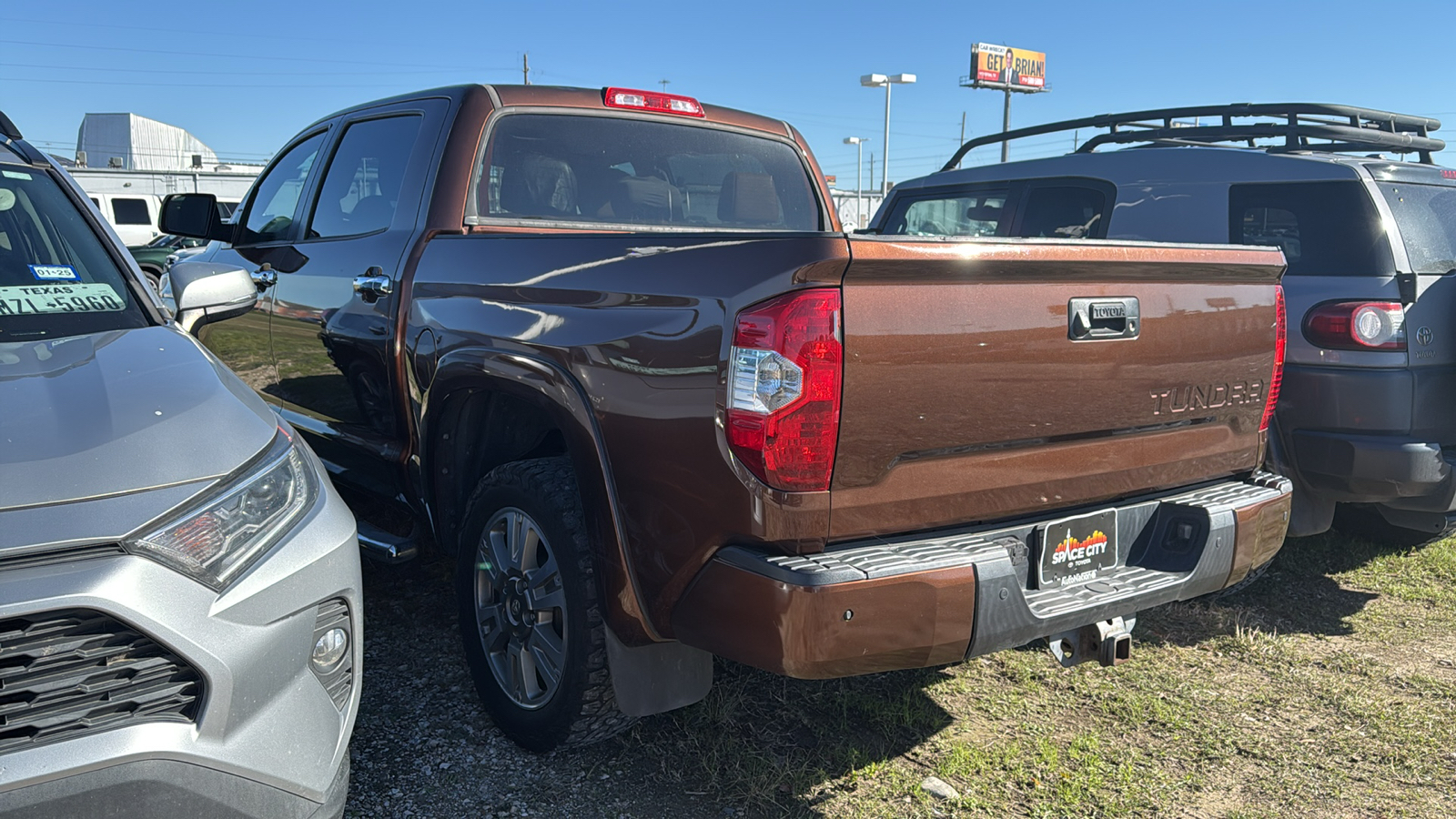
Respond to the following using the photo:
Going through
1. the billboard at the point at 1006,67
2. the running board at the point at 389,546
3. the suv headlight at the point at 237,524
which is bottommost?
the running board at the point at 389,546

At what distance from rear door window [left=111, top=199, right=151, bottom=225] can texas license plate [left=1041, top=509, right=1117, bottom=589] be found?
3162 cm

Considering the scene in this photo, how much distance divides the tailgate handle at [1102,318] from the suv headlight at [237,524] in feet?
5.85

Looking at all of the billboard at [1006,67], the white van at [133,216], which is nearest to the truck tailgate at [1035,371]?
the white van at [133,216]

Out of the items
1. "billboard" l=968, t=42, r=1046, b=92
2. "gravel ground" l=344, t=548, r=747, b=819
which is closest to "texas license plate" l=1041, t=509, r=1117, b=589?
"gravel ground" l=344, t=548, r=747, b=819

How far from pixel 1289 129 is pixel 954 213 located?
6.11 feet

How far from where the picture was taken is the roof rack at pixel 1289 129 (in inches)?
210

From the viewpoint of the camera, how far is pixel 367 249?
365 centimetres

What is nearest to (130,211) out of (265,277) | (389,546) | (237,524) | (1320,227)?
(265,277)

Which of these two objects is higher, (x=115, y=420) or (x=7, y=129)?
(x=7, y=129)

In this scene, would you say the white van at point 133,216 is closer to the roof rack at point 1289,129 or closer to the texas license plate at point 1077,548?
the roof rack at point 1289,129

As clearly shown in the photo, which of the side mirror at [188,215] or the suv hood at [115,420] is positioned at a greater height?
the side mirror at [188,215]

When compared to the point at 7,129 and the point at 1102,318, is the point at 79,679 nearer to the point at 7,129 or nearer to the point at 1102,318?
the point at 1102,318

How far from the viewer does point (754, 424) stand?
2156 millimetres

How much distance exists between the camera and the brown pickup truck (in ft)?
7.12
